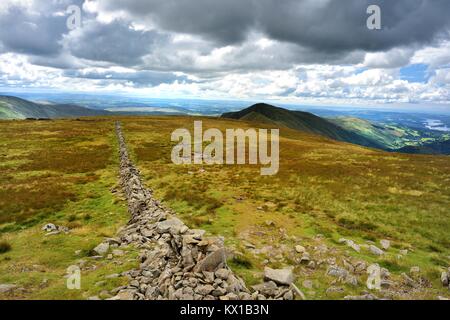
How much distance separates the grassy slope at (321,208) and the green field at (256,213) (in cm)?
11

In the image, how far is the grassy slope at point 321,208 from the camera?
707 inches

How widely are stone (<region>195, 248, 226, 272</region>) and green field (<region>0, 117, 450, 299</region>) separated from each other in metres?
1.76

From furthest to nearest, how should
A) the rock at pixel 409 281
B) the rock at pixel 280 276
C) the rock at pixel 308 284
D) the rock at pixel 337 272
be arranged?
the rock at pixel 337 272 < the rock at pixel 409 281 < the rock at pixel 308 284 < the rock at pixel 280 276

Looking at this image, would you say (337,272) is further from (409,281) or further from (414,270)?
(414,270)

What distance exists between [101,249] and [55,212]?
13.5 m

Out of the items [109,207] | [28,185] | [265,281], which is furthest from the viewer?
[28,185]

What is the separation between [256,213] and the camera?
2705 cm

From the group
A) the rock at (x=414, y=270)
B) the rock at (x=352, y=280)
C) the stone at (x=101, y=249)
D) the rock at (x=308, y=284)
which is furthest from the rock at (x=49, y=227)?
the rock at (x=414, y=270)

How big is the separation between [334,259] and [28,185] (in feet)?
125

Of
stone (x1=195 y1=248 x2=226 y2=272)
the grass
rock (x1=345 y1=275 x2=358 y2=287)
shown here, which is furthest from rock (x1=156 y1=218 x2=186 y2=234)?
rock (x1=345 y1=275 x2=358 y2=287)

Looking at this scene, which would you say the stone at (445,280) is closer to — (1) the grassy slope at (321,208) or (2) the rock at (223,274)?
(1) the grassy slope at (321,208)
